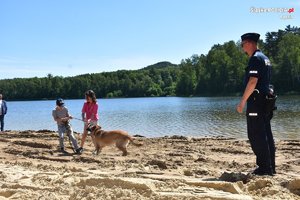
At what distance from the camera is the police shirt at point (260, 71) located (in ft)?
19.6

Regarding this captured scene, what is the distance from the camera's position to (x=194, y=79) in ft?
351

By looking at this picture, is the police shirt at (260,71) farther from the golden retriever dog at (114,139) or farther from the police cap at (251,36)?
the golden retriever dog at (114,139)

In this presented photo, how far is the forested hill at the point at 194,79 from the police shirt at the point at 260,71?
72721 millimetres

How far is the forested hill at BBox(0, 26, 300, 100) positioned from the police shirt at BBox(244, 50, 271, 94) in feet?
239

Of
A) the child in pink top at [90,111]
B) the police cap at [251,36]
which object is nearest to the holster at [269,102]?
the police cap at [251,36]

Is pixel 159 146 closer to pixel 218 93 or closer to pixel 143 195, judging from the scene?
pixel 143 195

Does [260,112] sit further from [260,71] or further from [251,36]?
[251,36]

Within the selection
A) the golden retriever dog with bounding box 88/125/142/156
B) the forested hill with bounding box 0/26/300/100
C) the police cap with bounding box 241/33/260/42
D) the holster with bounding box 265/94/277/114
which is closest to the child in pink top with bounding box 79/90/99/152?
the golden retriever dog with bounding box 88/125/142/156

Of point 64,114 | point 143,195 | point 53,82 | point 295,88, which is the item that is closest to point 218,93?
point 295,88

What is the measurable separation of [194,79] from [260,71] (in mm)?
101743

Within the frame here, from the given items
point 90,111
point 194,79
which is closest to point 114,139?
point 90,111

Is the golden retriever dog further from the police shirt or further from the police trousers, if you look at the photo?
the police shirt

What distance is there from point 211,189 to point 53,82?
14904 cm

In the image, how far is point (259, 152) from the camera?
606 cm
